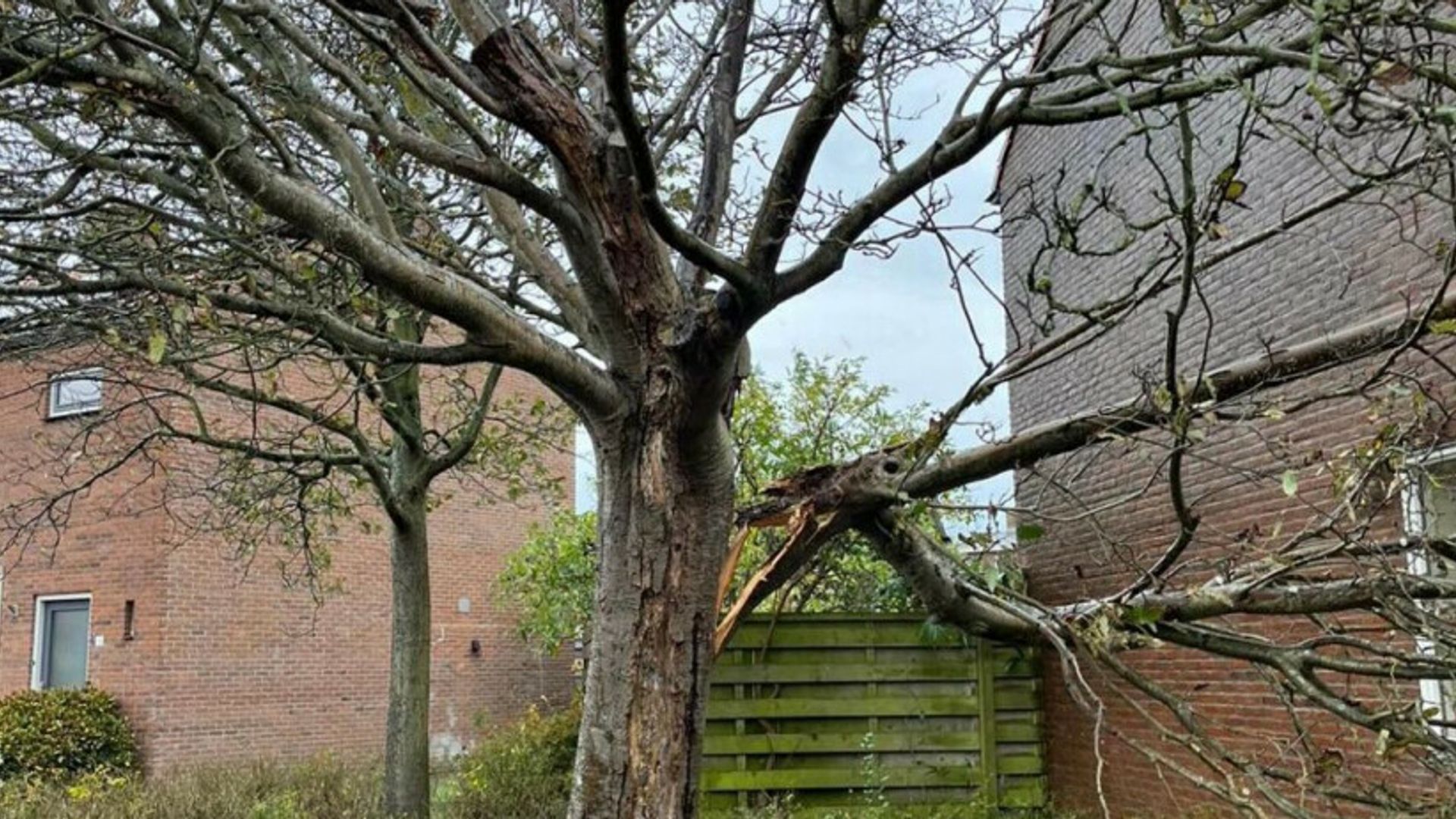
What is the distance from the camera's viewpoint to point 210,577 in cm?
1206

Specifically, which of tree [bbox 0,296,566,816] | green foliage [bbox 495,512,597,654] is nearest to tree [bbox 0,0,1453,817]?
tree [bbox 0,296,566,816]

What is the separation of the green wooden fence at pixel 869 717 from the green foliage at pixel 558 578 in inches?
133

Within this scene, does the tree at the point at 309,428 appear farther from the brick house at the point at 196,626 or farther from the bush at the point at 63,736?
the bush at the point at 63,736

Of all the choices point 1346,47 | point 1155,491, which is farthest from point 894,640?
point 1346,47

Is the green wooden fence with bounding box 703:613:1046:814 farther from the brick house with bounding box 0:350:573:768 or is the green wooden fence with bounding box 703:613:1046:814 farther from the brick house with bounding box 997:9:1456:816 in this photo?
the brick house with bounding box 0:350:573:768

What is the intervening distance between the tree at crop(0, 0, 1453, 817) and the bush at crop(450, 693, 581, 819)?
3937 mm

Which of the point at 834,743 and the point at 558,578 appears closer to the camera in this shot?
the point at 834,743

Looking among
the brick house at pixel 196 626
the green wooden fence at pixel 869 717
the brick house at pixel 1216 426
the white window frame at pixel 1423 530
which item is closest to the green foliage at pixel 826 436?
the green wooden fence at pixel 869 717

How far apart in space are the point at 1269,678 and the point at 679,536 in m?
1.75

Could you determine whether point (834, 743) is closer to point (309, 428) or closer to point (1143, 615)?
point (309, 428)

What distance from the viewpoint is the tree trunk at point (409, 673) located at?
23.1ft

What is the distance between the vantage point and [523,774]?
8.11 m

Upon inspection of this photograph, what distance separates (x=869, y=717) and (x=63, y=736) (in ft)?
26.2

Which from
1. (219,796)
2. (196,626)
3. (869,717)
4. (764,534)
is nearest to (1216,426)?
(869,717)
